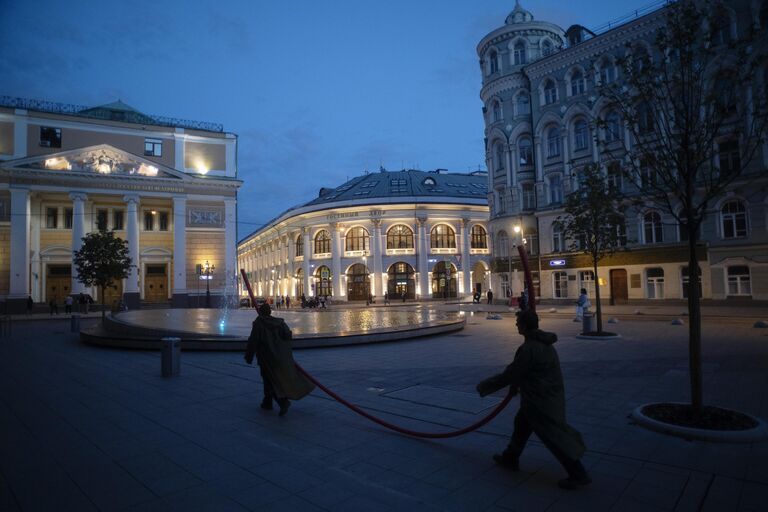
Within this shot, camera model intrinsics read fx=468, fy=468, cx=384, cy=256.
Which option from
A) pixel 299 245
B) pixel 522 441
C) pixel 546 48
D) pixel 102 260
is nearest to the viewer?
pixel 522 441

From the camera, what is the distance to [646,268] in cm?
3234

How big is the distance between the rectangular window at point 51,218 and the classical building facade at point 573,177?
40.3 meters

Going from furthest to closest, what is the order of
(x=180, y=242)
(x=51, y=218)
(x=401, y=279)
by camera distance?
(x=401, y=279), (x=180, y=242), (x=51, y=218)

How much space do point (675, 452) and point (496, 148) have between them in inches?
1525

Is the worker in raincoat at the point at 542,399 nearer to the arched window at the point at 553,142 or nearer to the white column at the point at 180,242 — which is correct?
the arched window at the point at 553,142

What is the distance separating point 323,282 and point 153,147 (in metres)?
24.8

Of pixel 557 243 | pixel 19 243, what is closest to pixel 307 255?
pixel 19 243

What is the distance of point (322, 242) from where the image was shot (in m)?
60.2

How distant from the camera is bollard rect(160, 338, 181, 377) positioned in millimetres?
10047

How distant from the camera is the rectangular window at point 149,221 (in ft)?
153

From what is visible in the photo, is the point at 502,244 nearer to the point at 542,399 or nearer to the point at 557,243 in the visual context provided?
the point at 557,243

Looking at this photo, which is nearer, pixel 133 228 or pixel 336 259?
pixel 133 228

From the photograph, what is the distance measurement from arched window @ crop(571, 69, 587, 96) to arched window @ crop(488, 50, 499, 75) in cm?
760

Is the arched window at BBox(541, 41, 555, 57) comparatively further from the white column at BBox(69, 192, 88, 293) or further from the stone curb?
the white column at BBox(69, 192, 88, 293)
